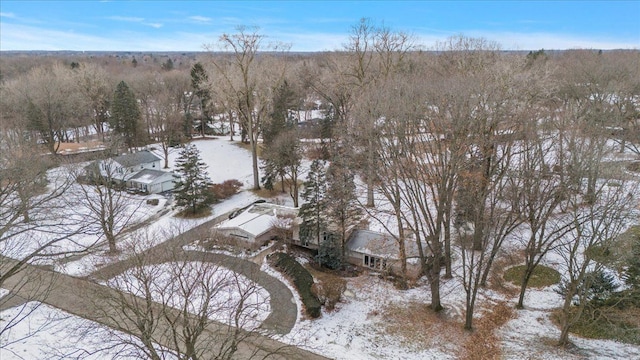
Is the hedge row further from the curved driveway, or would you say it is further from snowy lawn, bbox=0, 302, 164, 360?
snowy lawn, bbox=0, 302, 164, 360

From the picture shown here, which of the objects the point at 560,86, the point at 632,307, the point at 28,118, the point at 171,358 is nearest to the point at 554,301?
the point at 632,307

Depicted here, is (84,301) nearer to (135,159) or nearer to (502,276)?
(502,276)

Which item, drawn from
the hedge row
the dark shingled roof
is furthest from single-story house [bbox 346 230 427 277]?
the dark shingled roof

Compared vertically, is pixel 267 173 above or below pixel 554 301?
above


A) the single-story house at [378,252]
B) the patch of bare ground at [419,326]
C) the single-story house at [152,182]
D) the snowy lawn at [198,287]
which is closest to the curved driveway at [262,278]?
the snowy lawn at [198,287]

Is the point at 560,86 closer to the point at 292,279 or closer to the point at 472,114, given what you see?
the point at 472,114

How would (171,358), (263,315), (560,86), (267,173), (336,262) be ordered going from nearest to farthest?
(171,358) < (263,315) < (336,262) < (267,173) < (560,86)
